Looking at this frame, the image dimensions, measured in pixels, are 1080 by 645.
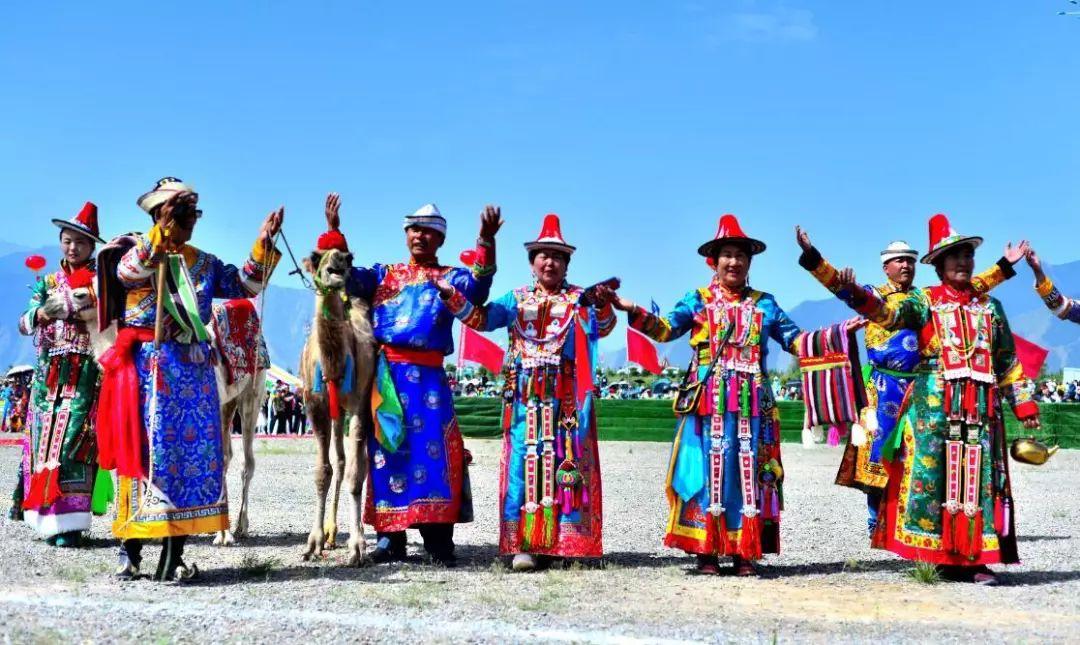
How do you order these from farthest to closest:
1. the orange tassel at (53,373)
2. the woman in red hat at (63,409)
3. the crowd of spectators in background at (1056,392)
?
the crowd of spectators in background at (1056,392) → the orange tassel at (53,373) → the woman in red hat at (63,409)

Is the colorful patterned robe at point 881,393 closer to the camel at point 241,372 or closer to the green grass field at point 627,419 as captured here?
the camel at point 241,372

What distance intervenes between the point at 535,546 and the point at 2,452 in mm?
16923

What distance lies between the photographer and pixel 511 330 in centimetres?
784

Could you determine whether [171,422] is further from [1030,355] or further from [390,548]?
[1030,355]

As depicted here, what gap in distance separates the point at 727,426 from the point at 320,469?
9.05 feet

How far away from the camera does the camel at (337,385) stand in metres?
7.53

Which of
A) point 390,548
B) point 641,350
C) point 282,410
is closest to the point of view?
point 390,548

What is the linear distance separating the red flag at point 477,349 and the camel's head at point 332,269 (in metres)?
1.20

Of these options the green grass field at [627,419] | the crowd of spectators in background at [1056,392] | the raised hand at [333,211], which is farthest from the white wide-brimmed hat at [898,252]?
the crowd of spectators in background at [1056,392]

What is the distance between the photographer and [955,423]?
7.23 m

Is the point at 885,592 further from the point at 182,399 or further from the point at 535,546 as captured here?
the point at 182,399

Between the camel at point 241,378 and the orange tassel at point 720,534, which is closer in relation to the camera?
the orange tassel at point 720,534

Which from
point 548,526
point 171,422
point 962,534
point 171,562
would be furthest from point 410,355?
point 962,534

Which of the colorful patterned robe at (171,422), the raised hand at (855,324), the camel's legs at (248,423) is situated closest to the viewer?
the colorful patterned robe at (171,422)
